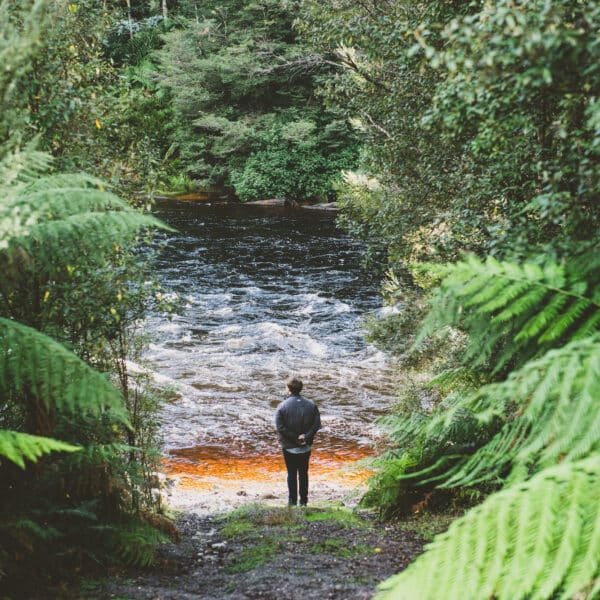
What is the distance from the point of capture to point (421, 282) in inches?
400

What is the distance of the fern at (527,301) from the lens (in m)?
2.59

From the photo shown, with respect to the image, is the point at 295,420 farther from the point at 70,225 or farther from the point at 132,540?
the point at 70,225

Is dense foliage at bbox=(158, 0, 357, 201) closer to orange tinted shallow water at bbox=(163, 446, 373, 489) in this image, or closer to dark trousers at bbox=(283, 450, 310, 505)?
orange tinted shallow water at bbox=(163, 446, 373, 489)

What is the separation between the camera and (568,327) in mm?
2783

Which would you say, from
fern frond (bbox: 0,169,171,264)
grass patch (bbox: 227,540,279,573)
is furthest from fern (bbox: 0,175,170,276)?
grass patch (bbox: 227,540,279,573)

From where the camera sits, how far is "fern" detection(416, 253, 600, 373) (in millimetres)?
2594

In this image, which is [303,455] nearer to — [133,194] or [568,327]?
[133,194]

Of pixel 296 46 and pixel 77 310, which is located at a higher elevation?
pixel 296 46

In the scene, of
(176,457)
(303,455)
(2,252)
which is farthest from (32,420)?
(176,457)

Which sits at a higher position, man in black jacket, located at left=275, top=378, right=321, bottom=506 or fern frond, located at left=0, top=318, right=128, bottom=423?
fern frond, located at left=0, top=318, right=128, bottom=423

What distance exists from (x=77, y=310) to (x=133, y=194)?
6.56 ft

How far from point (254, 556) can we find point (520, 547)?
4.57 m

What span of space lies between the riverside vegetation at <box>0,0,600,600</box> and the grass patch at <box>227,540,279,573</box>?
0.32 feet

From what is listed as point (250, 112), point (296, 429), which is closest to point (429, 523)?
point (296, 429)
